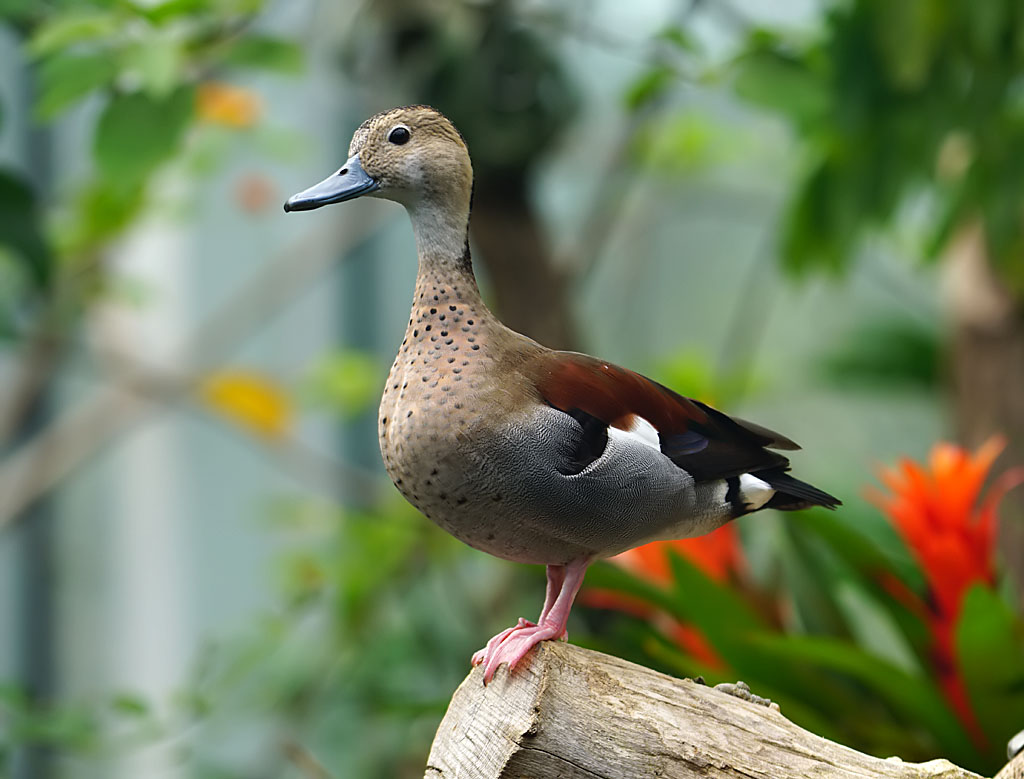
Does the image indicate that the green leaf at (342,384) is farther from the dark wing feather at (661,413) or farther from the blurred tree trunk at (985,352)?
the dark wing feather at (661,413)

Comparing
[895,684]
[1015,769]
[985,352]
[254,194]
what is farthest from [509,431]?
[985,352]

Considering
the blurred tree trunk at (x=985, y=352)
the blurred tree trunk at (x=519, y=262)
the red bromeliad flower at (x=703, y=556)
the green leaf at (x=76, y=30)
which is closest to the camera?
the green leaf at (x=76, y=30)

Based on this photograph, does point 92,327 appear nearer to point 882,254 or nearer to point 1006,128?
point 1006,128

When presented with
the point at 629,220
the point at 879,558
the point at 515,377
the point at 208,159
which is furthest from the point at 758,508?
the point at 629,220

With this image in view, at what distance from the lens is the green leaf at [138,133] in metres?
0.83

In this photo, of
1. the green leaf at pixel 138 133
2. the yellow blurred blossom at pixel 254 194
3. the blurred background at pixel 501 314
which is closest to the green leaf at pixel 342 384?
the blurred background at pixel 501 314

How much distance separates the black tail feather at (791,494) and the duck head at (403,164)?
25 cm

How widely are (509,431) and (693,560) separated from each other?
0.65m

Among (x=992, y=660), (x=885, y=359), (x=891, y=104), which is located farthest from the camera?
(x=885, y=359)

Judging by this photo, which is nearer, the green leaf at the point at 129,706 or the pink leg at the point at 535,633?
the pink leg at the point at 535,633

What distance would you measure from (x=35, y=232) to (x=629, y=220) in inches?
79.9

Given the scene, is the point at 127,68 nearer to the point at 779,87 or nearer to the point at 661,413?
the point at 661,413

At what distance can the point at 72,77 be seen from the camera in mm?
824

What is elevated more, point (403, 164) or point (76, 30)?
point (76, 30)
